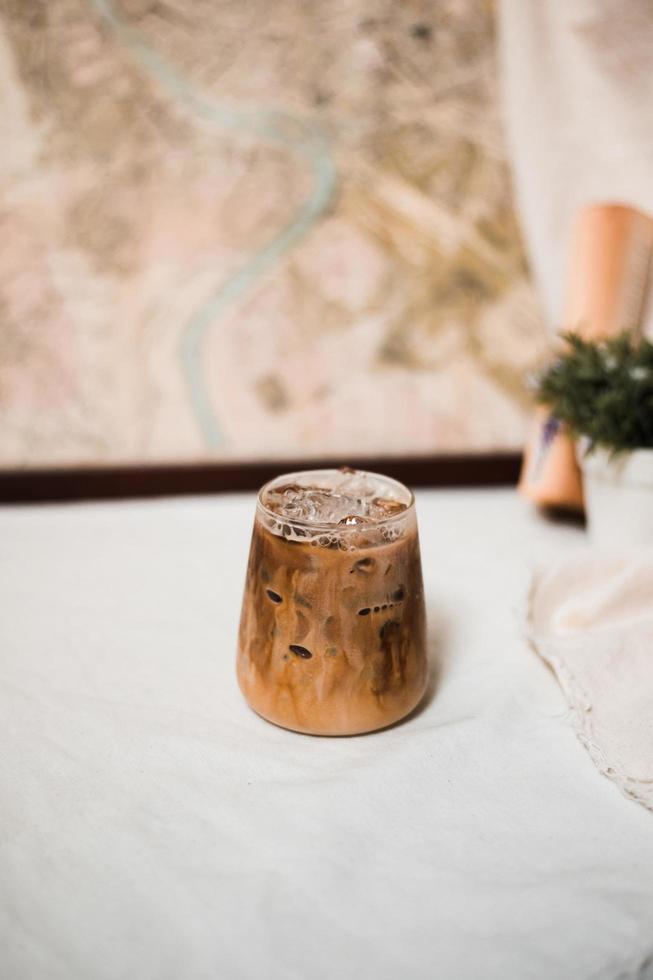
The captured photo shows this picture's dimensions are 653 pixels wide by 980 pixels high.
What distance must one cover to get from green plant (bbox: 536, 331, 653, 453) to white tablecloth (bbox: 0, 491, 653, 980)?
17 cm

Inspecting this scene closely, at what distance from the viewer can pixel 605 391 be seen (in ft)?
2.17

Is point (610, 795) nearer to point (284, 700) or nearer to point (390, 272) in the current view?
point (284, 700)

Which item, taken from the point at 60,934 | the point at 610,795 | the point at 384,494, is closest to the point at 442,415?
the point at 384,494

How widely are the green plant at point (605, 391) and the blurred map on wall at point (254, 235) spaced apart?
0.52ft

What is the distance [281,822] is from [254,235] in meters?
0.58

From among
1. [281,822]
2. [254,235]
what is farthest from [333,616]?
[254,235]

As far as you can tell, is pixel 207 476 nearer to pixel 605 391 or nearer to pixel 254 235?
pixel 254 235

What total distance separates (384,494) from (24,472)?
1.46 ft

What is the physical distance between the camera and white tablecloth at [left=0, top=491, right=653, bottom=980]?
0.32 meters

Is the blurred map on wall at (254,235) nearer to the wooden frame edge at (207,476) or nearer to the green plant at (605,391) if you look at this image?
the wooden frame edge at (207,476)

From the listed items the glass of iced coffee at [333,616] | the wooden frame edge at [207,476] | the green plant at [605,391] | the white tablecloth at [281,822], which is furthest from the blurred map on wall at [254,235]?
the glass of iced coffee at [333,616]

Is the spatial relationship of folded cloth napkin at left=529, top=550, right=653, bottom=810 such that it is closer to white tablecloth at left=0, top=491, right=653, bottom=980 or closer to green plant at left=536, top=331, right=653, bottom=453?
white tablecloth at left=0, top=491, right=653, bottom=980

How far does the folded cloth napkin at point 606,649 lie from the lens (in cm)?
44

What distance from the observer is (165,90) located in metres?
0.75
